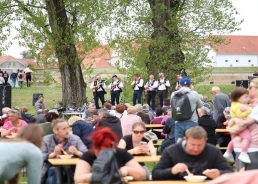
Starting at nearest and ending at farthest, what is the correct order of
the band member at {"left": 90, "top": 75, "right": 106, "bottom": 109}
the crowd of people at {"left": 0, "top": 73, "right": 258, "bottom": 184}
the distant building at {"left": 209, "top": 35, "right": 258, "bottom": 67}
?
1. the crowd of people at {"left": 0, "top": 73, "right": 258, "bottom": 184}
2. the band member at {"left": 90, "top": 75, "right": 106, "bottom": 109}
3. the distant building at {"left": 209, "top": 35, "right": 258, "bottom": 67}

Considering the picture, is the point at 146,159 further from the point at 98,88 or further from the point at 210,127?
the point at 98,88

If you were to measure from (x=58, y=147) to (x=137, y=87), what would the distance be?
18.9 meters

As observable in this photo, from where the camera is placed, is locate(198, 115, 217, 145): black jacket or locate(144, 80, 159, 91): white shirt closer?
locate(198, 115, 217, 145): black jacket

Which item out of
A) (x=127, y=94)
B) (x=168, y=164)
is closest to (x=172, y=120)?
(x=168, y=164)

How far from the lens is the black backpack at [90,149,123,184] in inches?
274

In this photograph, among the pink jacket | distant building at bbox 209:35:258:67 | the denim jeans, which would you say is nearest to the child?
the denim jeans

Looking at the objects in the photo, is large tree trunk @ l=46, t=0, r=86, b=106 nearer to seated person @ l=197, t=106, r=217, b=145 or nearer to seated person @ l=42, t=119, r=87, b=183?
seated person @ l=197, t=106, r=217, b=145

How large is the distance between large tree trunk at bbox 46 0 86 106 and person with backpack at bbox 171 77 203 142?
55.5 ft

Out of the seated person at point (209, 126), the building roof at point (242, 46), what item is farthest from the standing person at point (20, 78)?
the building roof at point (242, 46)

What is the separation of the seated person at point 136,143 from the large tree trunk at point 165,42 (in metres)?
19.9

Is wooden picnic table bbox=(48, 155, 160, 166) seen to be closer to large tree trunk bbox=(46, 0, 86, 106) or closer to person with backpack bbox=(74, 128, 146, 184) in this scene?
person with backpack bbox=(74, 128, 146, 184)

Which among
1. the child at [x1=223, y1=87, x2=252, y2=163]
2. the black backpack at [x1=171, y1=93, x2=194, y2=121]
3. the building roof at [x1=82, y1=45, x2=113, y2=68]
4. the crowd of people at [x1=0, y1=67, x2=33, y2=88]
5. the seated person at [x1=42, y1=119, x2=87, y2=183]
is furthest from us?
the crowd of people at [x1=0, y1=67, x2=33, y2=88]

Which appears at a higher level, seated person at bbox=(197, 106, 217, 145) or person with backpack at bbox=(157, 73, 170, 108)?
person with backpack at bbox=(157, 73, 170, 108)

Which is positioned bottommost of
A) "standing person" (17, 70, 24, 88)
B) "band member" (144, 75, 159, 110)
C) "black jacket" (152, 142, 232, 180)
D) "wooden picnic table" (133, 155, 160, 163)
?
"wooden picnic table" (133, 155, 160, 163)
